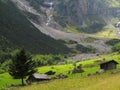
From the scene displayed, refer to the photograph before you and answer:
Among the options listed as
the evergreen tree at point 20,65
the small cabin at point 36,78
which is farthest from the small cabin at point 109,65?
the evergreen tree at point 20,65

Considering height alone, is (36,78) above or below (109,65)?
below

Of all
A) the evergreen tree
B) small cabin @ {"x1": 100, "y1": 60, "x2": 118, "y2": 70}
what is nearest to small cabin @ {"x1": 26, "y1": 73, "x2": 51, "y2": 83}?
the evergreen tree

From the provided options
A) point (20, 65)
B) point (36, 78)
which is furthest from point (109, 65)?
point (20, 65)

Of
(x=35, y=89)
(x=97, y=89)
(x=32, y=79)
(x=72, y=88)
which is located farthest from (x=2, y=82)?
(x=97, y=89)

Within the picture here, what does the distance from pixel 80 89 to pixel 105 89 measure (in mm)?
7273

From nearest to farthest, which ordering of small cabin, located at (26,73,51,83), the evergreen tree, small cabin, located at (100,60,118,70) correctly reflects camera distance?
the evergreen tree → small cabin, located at (26,73,51,83) → small cabin, located at (100,60,118,70)

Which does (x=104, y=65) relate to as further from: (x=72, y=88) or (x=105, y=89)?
(x=105, y=89)

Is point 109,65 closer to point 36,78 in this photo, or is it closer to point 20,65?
point 36,78

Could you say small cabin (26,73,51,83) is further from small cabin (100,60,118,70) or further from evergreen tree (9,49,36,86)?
small cabin (100,60,118,70)

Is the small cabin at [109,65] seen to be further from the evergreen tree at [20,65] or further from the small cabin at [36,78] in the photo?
the evergreen tree at [20,65]

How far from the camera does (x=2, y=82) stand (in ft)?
414

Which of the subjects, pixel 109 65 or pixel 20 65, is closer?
pixel 20 65

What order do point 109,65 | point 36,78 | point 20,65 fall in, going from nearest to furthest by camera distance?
1. point 20,65
2. point 36,78
3. point 109,65

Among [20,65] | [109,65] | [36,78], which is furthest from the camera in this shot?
[109,65]
